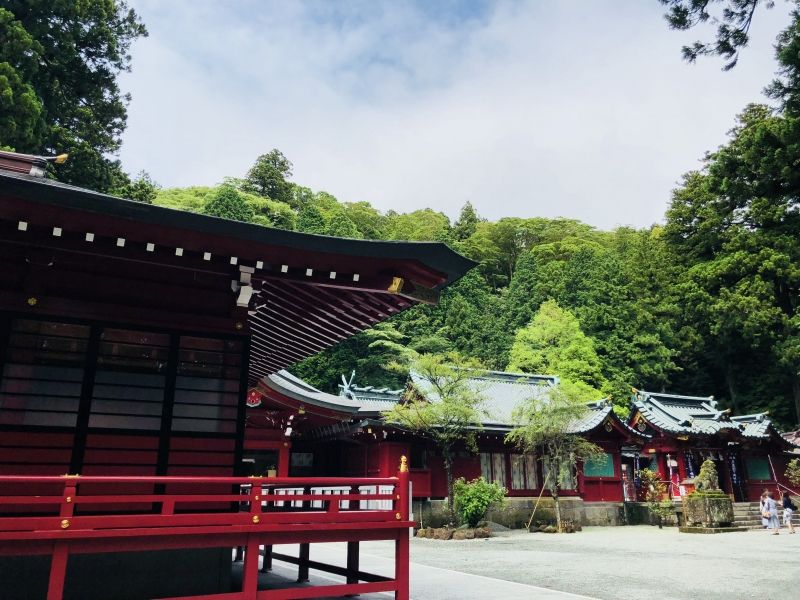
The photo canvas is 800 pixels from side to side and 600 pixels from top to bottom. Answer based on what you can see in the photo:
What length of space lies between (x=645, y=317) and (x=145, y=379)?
41.8 metres

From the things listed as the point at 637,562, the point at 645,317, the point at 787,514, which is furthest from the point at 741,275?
the point at 637,562

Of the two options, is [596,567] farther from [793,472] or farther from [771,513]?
[793,472]

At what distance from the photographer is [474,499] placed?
69.7 feet

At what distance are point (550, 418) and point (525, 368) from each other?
1898 centimetres

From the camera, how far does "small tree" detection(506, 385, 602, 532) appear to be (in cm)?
2323

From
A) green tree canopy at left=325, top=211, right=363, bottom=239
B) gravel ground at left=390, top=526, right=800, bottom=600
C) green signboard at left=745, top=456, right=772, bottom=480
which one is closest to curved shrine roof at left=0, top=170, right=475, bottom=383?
gravel ground at left=390, top=526, right=800, bottom=600

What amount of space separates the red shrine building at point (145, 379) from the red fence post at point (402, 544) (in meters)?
0.02

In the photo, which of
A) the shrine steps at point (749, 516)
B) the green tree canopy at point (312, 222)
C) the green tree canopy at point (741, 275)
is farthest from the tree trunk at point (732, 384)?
the green tree canopy at point (312, 222)

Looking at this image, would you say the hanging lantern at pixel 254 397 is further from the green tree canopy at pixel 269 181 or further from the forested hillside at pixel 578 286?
the green tree canopy at pixel 269 181

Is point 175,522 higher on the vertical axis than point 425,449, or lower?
lower

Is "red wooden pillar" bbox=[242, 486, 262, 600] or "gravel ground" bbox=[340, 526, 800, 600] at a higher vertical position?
"red wooden pillar" bbox=[242, 486, 262, 600]

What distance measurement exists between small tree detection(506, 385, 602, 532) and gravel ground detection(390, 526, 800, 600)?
11.8 ft

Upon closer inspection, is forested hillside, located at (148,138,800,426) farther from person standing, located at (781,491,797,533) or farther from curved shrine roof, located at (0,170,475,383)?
curved shrine roof, located at (0,170,475,383)

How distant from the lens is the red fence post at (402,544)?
691 centimetres
